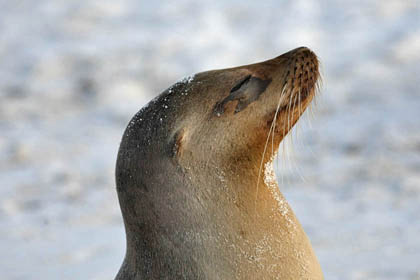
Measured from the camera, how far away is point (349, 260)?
561 centimetres

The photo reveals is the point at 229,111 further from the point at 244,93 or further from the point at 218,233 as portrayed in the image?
the point at 218,233

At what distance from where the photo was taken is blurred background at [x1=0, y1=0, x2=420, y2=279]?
6.19 meters

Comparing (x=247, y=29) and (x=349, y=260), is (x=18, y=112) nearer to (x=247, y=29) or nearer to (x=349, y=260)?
(x=247, y=29)

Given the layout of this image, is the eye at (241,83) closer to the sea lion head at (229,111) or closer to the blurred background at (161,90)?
the sea lion head at (229,111)

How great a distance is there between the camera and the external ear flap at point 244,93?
3381 millimetres

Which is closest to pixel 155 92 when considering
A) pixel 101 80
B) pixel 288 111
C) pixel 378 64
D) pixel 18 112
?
pixel 101 80

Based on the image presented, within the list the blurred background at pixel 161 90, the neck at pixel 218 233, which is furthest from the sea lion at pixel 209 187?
the blurred background at pixel 161 90

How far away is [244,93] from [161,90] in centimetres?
575

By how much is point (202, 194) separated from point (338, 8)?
738cm

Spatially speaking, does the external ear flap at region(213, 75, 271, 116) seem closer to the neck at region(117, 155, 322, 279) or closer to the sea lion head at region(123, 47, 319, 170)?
the sea lion head at region(123, 47, 319, 170)

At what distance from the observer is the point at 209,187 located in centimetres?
329

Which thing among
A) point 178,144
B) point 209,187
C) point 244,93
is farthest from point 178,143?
point 244,93

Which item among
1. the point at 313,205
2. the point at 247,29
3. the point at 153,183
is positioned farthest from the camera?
the point at 247,29

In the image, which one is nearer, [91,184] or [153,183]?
[153,183]
